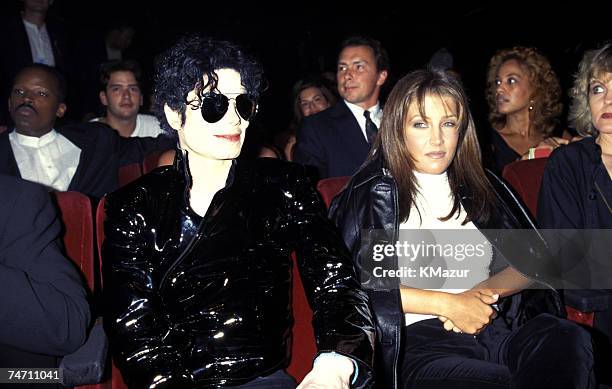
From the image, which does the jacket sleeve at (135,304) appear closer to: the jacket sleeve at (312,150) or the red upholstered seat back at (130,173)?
the red upholstered seat back at (130,173)

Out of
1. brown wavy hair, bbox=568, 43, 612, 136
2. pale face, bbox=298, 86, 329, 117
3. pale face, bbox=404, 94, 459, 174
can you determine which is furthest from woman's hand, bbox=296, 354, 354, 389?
pale face, bbox=298, 86, 329, 117

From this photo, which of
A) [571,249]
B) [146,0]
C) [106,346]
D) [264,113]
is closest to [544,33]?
[264,113]

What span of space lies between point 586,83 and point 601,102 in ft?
0.55

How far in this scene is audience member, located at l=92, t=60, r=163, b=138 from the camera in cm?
453

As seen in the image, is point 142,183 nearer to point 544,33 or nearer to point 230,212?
point 230,212

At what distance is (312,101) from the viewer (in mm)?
4938

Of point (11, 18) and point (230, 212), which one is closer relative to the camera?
point (230, 212)

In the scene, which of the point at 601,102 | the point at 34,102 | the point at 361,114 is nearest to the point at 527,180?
the point at 601,102

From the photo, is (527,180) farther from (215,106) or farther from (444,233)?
(215,106)

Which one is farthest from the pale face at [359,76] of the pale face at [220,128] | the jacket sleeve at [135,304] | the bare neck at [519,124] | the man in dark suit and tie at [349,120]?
the jacket sleeve at [135,304]

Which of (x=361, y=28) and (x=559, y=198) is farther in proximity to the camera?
(x=361, y=28)

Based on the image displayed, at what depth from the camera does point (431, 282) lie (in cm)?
222

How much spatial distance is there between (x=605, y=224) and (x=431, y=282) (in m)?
0.73

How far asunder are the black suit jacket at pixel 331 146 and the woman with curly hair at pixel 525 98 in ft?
2.90
